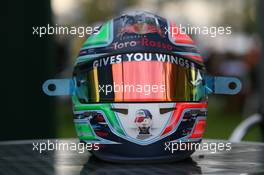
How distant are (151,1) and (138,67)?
15.9m

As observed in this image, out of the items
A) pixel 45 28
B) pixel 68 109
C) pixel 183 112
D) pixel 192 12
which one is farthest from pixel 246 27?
pixel 183 112

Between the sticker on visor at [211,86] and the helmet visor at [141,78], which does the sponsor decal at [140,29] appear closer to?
the helmet visor at [141,78]

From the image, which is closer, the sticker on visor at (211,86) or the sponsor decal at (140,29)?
the sponsor decal at (140,29)

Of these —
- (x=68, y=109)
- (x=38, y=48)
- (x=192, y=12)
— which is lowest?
(x=68, y=109)

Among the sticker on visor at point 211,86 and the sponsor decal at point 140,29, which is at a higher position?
the sponsor decal at point 140,29

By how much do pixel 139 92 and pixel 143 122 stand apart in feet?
0.28

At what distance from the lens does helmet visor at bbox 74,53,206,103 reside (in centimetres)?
188

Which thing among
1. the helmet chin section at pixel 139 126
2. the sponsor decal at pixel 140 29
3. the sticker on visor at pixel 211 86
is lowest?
the helmet chin section at pixel 139 126

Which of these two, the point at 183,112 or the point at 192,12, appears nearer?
the point at 183,112

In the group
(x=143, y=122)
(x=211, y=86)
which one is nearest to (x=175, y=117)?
(x=143, y=122)

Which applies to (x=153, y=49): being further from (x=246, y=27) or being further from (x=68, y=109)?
(x=246, y=27)

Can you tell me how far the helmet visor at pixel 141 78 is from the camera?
1877mm

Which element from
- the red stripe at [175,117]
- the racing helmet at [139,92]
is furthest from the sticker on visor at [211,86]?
the red stripe at [175,117]

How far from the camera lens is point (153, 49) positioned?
1917 mm
